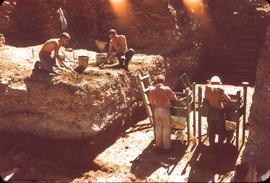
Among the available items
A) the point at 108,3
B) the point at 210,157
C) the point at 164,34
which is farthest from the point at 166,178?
the point at 108,3

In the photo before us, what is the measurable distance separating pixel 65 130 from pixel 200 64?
789 cm

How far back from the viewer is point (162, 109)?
9062 millimetres

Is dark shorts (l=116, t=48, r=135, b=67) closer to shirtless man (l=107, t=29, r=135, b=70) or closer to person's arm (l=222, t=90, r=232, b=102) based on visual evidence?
shirtless man (l=107, t=29, r=135, b=70)

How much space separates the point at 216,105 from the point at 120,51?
3786 millimetres

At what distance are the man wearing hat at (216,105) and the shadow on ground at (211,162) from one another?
1.56 feet

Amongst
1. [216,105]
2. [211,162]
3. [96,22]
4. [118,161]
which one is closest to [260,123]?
[216,105]

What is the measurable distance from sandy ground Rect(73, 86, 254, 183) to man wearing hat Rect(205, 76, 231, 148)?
0.65m

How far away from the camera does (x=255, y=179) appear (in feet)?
23.8

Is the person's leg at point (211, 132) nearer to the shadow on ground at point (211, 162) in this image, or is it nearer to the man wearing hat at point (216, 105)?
the man wearing hat at point (216, 105)

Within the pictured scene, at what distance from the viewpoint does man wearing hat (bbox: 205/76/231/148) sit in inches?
340

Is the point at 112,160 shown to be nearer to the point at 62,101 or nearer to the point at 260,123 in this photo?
the point at 62,101

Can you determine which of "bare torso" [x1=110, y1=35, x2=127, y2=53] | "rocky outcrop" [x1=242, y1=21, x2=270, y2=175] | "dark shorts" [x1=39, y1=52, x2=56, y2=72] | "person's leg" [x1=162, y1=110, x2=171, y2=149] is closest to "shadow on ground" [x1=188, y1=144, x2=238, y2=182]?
"rocky outcrop" [x1=242, y1=21, x2=270, y2=175]

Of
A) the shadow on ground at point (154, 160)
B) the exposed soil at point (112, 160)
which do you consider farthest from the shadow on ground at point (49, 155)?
the shadow on ground at point (154, 160)

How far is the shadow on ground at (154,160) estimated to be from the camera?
8781 millimetres
